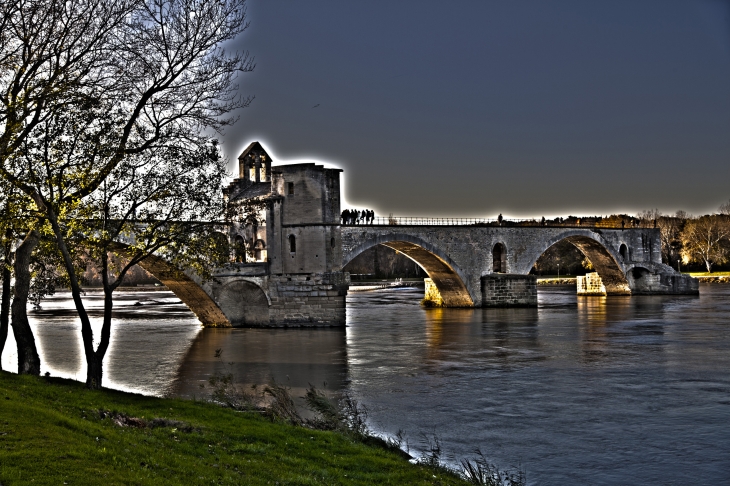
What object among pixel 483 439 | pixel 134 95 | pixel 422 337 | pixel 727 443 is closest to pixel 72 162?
pixel 134 95

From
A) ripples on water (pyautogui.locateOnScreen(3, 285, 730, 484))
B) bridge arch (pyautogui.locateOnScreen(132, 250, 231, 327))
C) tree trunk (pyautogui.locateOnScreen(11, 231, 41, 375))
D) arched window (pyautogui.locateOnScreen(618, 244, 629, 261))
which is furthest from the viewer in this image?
arched window (pyautogui.locateOnScreen(618, 244, 629, 261))

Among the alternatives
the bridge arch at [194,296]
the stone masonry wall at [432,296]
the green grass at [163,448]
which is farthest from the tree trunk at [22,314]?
the stone masonry wall at [432,296]

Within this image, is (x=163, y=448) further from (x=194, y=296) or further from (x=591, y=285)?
(x=591, y=285)

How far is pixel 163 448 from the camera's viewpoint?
30.3 ft

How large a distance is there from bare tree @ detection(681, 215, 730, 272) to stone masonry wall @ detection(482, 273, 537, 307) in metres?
51.5

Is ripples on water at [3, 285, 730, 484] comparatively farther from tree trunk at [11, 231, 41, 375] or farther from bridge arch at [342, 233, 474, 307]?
bridge arch at [342, 233, 474, 307]

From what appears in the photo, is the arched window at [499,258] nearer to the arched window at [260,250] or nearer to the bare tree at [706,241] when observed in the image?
the arched window at [260,250]

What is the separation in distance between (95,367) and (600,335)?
22.6 meters

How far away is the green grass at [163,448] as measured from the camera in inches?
291

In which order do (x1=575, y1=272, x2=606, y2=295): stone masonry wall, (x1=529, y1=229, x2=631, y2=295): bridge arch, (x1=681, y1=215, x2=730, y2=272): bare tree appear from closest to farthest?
(x1=529, y1=229, x2=631, y2=295): bridge arch
(x1=575, y1=272, x2=606, y2=295): stone masonry wall
(x1=681, y1=215, x2=730, y2=272): bare tree

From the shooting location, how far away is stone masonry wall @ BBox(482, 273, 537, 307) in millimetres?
48812

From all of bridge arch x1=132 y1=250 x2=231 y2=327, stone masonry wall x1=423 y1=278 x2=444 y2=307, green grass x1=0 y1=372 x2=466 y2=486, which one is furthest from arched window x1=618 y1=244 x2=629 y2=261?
green grass x1=0 y1=372 x2=466 y2=486

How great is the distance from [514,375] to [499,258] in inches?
1227

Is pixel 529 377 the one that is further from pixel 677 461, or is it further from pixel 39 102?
pixel 39 102
